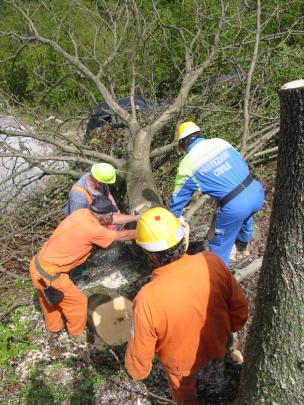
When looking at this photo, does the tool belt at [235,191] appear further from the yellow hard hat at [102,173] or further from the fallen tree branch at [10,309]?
the fallen tree branch at [10,309]

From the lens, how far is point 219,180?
356 centimetres

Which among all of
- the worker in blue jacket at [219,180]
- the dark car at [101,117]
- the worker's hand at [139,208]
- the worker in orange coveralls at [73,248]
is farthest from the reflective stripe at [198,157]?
the dark car at [101,117]

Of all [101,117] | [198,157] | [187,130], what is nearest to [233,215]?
[198,157]

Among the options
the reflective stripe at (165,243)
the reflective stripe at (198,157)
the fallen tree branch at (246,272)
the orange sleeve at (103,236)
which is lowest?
the fallen tree branch at (246,272)

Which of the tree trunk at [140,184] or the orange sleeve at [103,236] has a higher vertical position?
the orange sleeve at [103,236]

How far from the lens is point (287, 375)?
193 cm

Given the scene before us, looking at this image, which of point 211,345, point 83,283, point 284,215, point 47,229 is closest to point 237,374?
point 211,345

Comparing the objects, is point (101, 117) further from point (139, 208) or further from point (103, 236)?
point (103, 236)

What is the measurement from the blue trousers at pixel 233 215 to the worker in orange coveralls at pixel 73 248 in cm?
83

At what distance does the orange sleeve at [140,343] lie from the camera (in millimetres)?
2148

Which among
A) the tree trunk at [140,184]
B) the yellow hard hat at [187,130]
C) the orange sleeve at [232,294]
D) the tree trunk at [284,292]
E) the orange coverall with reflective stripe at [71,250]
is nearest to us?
the tree trunk at [284,292]

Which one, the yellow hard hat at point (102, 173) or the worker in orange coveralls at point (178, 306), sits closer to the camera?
the worker in orange coveralls at point (178, 306)

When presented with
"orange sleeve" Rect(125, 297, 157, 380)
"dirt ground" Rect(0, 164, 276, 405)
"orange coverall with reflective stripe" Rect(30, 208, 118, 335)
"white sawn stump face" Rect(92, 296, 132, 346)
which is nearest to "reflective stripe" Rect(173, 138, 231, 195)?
"orange coverall with reflective stripe" Rect(30, 208, 118, 335)

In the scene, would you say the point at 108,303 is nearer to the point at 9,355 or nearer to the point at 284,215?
the point at 9,355
